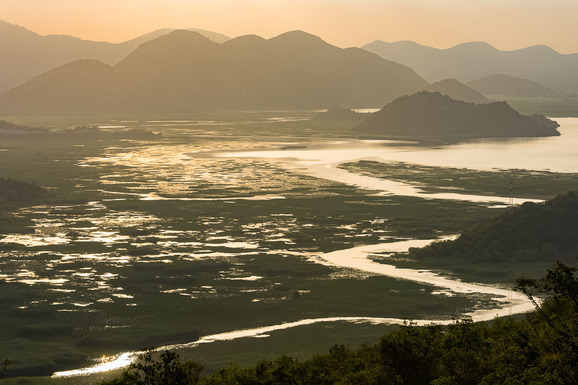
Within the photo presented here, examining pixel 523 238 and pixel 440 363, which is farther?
pixel 523 238

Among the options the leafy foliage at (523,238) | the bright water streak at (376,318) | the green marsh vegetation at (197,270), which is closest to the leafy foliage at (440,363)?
the green marsh vegetation at (197,270)

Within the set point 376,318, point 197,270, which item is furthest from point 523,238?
point 197,270

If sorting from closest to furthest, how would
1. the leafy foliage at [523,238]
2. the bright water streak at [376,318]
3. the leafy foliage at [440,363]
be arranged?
the leafy foliage at [440,363] < the bright water streak at [376,318] < the leafy foliage at [523,238]

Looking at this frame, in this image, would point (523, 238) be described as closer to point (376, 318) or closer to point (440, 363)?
point (376, 318)

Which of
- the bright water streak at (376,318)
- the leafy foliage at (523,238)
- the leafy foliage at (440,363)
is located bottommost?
the bright water streak at (376,318)

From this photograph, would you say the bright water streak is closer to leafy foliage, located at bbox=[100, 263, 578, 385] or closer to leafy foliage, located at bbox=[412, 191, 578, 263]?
leafy foliage, located at bbox=[412, 191, 578, 263]

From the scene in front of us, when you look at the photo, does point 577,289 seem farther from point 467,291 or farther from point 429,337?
point 467,291

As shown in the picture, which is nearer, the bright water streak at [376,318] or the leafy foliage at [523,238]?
the bright water streak at [376,318]

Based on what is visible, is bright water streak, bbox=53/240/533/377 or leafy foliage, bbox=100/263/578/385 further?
bright water streak, bbox=53/240/533/377

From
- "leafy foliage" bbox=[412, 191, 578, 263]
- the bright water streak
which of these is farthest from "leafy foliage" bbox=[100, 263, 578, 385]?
"leafy foliage" bbox=[412, 191, 578, 263]

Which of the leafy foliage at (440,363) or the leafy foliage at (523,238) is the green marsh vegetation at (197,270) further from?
the leafy foliage at (440,363)

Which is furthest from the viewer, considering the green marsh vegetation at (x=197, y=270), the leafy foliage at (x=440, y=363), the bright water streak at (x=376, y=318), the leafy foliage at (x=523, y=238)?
the leafy foliage at (x=523, y=238)
